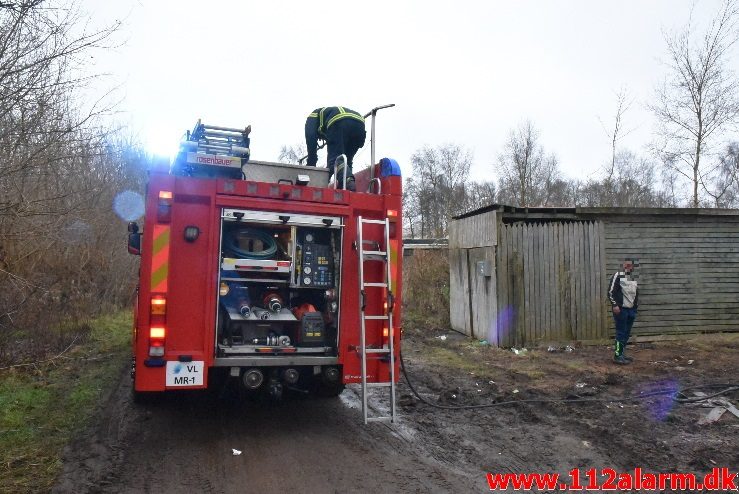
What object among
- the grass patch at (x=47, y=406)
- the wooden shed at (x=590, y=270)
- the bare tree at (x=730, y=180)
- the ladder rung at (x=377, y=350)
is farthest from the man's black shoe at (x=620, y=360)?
the bare tree at (x=730, y=180)

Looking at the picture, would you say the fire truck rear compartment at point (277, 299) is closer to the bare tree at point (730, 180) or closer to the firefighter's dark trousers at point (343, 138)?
the firefighter's dark trousers at point (343, 138)

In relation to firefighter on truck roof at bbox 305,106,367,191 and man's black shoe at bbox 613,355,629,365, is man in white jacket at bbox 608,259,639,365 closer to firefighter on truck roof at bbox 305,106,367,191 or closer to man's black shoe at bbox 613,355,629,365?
man's black shoe at bbox 613,355,629,365

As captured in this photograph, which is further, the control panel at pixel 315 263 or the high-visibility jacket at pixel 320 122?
the high-visibility jacket at pixel 320 122

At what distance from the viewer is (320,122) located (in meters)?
7.27

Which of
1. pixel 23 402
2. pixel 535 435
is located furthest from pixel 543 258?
pixel 23 402

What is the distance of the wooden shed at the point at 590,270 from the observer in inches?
448

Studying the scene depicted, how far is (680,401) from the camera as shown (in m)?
6.84

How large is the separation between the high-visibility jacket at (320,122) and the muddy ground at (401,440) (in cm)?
333

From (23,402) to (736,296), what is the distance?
45.7ft

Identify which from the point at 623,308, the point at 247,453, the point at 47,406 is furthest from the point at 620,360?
the point at 47,406

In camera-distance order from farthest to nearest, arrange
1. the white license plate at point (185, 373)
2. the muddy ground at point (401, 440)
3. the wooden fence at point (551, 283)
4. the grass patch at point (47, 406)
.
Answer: the wooden fence at point (551, 283)
the white license plate at point (185, 373)
the grass patch at point (47, 406)
the muddy ground at point (401, 440)

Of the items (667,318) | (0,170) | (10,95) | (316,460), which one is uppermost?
(10,95)

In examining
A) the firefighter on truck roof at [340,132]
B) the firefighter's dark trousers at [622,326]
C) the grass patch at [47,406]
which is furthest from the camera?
the firefighter's dark trousers at [622,326]

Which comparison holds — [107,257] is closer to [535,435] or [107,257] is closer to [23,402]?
[23,402]
